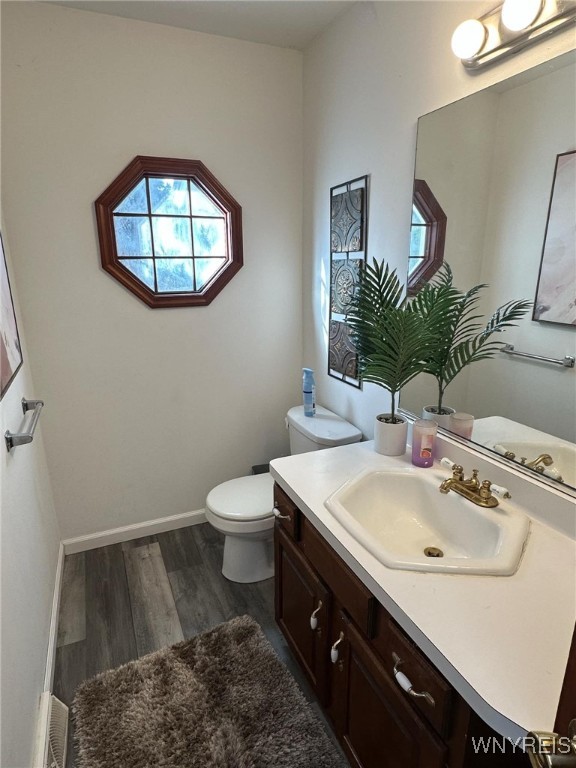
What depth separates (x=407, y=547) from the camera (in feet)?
4.16

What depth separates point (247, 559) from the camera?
208cm

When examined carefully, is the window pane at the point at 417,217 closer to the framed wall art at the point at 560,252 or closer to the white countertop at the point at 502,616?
the framed wall art at the point at 560,252

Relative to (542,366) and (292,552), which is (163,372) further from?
(542,366)

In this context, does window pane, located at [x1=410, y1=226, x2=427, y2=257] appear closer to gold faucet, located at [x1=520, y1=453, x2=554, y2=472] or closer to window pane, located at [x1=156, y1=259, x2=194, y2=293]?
gold faucet, located at [x1=520, y1=453, x2=554, y2=472]

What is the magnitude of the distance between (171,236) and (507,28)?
5.29 ft

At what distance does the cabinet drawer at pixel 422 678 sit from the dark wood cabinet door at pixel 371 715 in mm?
42

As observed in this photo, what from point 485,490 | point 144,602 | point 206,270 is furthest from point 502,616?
point 206,270

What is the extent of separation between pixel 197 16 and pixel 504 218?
5.39 feet

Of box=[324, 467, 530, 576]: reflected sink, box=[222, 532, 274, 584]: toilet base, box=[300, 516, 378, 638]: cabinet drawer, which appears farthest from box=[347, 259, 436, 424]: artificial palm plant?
box=[222, 532, 274, 584]: toilet base

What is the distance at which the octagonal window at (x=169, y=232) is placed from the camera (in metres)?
2.04

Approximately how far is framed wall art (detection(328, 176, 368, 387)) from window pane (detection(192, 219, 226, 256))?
0.61m

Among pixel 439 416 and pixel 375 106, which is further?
pixel 375 106

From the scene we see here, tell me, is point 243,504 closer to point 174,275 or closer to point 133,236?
point 174,275

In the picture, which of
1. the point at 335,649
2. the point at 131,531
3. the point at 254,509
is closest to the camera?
the point at 335,649
